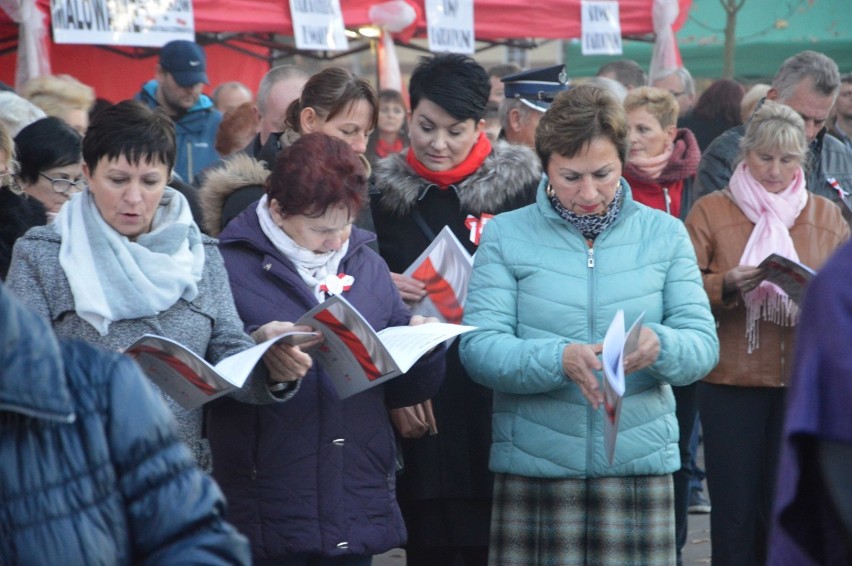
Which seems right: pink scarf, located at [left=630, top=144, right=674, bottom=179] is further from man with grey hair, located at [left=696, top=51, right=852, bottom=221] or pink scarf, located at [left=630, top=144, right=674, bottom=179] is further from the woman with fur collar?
the woman with fur collar

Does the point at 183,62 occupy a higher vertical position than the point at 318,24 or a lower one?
lower

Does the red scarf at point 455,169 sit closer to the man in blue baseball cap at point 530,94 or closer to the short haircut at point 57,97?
the man in blue baseball cap at point 530,94

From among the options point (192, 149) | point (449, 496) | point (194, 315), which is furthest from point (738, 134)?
point (192, 149)

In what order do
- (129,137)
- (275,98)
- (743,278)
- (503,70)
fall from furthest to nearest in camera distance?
(503,70)
(275,98)
(743,278)
(129,137)

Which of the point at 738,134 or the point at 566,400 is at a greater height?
the point at 738,134

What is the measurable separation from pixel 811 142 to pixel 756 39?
1197 centimetres

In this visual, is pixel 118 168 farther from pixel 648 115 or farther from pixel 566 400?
pixel 648 115

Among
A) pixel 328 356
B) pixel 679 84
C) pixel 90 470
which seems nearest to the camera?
pixel 90 470

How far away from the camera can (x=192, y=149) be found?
28.9 ft

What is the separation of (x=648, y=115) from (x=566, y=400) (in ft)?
9.00

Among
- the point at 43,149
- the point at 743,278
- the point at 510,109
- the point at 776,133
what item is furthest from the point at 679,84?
the point at 43,149

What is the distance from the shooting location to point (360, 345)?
336 centimetres

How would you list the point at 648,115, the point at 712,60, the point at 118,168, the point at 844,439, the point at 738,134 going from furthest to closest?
the point at 712,60
the point at 648,115
the point at 738,134
the point at 118,168
the point at 844,439

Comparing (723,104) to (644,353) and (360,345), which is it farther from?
(360,345)
